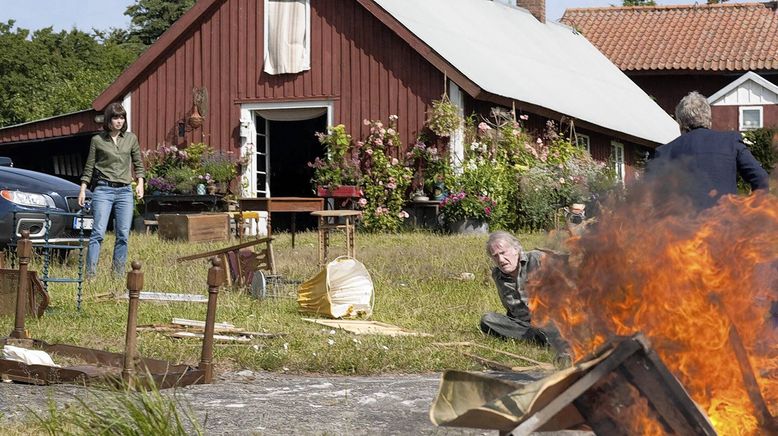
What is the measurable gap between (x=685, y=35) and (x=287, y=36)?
20290 millimetres

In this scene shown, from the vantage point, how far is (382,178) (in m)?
19.7

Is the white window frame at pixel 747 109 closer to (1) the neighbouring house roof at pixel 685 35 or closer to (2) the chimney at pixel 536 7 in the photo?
(1) the neighbouring house roof at pixel 685 35

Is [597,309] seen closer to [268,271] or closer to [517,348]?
[517,348]

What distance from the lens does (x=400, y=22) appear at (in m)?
19.5

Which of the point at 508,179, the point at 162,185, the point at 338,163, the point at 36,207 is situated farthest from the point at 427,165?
the point at 36,207

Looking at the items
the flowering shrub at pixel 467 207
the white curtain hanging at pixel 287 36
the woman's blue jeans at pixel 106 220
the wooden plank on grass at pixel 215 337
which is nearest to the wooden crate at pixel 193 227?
the flowering shrub at pixel 467 207

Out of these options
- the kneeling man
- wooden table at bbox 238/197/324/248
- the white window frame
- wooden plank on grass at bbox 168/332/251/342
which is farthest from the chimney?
wooden plank on grass at bbox 168/332/251/342

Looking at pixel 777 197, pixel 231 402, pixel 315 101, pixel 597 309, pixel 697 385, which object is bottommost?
pixel 231 402

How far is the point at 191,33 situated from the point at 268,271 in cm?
1119

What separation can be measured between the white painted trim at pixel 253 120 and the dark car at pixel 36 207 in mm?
7949

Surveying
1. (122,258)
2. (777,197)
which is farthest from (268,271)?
(777,197)

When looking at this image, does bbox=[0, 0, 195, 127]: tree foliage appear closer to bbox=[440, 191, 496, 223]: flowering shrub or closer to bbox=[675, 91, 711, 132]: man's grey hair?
bbox=[440, 191, 496, 223]: flowering shrub

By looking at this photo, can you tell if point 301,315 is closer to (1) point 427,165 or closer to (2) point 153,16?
(1) point 427,165

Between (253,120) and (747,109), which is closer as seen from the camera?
(253,120)
